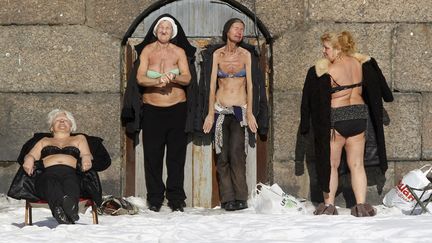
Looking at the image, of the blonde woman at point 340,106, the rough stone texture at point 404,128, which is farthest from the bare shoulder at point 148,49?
the rough stone texture at point 404,128

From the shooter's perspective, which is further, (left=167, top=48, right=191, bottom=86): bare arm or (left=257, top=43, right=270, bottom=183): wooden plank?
(left=257, top=43, right=270, bottom=183): wooden plank

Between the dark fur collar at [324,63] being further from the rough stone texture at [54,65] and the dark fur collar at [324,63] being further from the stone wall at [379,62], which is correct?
the rough stone texture at [54,65]

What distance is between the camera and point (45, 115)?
34.4 feet

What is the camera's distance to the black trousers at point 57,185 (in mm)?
8781

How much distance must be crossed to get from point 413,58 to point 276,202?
2.05 meters

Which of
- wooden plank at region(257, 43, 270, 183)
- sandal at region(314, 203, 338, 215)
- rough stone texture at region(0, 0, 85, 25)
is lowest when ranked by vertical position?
sandal at region(314, 203, 338, 215)

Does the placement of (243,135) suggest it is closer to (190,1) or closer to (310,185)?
(310,185)

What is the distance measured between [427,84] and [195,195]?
2.55 meters

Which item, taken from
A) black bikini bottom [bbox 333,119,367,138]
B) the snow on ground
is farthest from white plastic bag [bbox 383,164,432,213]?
black bikini bottom [bbox 333,119,367,138]

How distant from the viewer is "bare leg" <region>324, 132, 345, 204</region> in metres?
9.87

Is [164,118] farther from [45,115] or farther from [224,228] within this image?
[224,228]

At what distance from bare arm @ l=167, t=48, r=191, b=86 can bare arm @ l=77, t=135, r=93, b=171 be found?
1.09 meters

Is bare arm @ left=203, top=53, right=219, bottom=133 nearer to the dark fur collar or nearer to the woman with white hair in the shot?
the dark fur collar

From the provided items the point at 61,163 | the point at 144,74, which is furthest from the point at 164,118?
the point at 61,163
